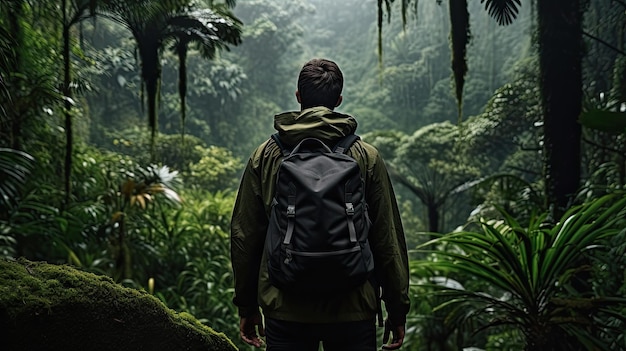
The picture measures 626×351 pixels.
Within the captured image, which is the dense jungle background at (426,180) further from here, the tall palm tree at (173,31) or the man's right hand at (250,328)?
the man's right hand at (250,328)

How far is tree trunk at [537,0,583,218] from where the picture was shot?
3404 mm

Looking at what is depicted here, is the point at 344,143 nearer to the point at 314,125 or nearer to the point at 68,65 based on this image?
the point at 314,125

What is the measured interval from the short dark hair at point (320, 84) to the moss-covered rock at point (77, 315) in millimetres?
685

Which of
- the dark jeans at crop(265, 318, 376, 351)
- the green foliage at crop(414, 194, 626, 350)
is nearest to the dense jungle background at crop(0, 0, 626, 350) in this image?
the green foliage at crop(414, 194, 626, 350)

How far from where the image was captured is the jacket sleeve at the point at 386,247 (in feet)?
4.42

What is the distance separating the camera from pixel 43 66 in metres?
4.70

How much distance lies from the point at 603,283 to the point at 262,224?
214cm

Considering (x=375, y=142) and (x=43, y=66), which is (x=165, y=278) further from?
(x=375, y=142)

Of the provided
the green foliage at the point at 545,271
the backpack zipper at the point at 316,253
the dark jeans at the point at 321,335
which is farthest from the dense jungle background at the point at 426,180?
the backpack zipper at the point at 316,253

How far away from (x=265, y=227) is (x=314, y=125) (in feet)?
0.99

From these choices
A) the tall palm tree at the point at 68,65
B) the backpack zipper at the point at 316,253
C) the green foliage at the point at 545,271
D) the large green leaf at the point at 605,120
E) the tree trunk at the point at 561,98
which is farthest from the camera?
the tall palm tree at the point at 68,65

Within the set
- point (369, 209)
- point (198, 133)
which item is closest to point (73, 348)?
point (369, 209)

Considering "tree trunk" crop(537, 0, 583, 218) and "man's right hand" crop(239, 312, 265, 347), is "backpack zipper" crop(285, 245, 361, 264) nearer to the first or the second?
"man's right hand" crop(239, 312, 265, 347)

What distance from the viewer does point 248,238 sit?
139cm
